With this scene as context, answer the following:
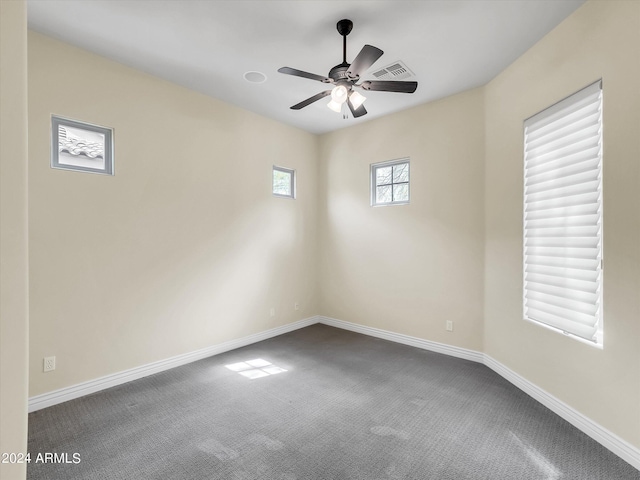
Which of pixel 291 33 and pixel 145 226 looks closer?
pixel 291 33

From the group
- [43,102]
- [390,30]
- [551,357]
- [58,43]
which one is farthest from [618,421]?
[58,43]

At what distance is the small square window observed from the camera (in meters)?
4.79

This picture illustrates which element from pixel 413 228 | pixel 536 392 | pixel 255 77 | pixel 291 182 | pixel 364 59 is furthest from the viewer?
pixel 291 182

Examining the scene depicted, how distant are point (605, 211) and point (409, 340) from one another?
2.74 m

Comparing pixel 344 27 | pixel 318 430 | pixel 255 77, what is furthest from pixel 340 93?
pixel 318 430

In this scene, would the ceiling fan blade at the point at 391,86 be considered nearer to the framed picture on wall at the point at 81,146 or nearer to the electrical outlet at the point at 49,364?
the framed picture on wall at the point at 81,146

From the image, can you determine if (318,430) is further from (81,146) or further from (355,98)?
(81,146)

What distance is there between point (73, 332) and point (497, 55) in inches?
190

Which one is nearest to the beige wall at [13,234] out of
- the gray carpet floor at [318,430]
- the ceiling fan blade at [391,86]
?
the gray carpet floor at [318,430]

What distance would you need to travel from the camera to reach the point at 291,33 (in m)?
2.65

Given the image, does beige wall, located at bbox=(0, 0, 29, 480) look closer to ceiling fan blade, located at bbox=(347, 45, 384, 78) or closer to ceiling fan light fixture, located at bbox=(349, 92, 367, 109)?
ceiling fan blade, located at bbox=(347, 45, 384, 78)

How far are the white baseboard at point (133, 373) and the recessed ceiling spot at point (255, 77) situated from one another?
10.7 ft

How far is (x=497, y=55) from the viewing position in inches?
117

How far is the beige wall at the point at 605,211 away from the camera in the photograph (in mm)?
2025
